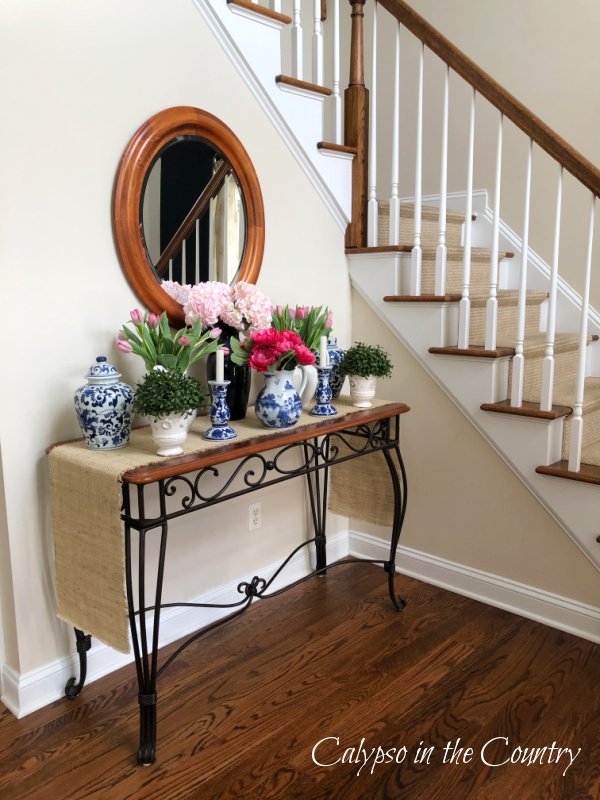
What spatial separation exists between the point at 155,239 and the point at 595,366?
2244 mm

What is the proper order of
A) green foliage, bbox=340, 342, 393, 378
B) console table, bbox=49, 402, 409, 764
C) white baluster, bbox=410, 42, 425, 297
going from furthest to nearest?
white baluster, bbox=410, 42, 425, 297
green foliage, bbox=340, 342, 393, 378
console table, bbox=49, 402, 409, 764

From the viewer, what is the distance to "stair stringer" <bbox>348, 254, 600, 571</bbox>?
7.80ft

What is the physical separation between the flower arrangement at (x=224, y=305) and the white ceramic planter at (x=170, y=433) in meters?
0.36

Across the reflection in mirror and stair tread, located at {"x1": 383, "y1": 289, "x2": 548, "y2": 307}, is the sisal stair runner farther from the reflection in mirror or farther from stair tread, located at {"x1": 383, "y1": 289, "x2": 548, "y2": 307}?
the reflection in mirror

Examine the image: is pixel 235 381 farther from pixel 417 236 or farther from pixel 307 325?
pixel 417 236

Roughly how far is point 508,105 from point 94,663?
237cm

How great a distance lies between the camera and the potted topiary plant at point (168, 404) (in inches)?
69.0

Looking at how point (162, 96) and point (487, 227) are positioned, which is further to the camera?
point (487, 227)

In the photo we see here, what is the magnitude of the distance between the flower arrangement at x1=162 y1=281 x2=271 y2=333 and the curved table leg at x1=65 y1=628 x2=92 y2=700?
103 cm

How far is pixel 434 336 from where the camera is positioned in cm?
265

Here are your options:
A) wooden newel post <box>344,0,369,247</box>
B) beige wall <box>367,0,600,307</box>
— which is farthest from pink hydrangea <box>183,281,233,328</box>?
beige wall <box>367,0,600,307</box>

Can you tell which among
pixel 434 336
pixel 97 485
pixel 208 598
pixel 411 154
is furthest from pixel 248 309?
pixel 411 154

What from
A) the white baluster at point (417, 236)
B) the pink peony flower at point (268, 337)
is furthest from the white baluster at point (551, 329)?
the pink peony flower at point (268, 337)

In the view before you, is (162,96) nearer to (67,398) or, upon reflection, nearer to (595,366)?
(67,398)
